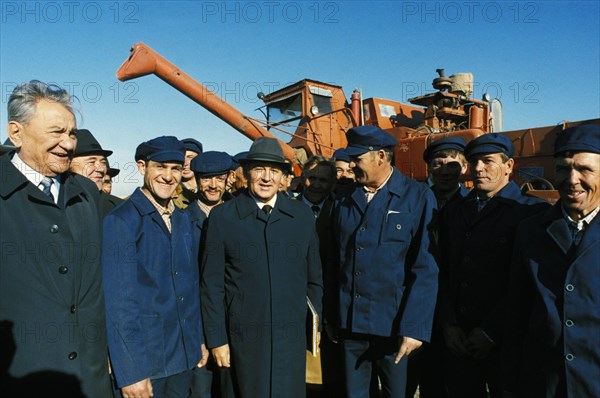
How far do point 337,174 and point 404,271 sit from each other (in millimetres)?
1845

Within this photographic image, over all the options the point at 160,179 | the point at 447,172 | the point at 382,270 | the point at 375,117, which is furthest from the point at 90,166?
the point at 375,117

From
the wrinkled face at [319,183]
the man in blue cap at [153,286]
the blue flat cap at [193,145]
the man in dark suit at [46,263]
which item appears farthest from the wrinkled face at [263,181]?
the blue flat cap at [193,145]

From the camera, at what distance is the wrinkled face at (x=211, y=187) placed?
3.60 metres

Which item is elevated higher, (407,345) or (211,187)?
(211,187)

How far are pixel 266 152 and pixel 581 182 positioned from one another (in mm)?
1615

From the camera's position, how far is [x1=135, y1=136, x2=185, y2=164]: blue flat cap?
2.54 metres

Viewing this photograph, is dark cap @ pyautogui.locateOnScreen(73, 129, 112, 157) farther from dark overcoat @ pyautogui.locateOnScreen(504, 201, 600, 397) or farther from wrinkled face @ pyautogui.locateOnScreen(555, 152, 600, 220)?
wrinkled face @ pyautogui.locateOnScreen(555, 152, 600, 220)

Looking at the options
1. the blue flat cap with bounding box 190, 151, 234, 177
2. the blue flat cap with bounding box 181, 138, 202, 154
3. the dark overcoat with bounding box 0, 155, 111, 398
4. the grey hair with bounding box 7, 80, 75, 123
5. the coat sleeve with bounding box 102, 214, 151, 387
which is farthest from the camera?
the blue flat cap with bounding box 181, 138, 202, 154

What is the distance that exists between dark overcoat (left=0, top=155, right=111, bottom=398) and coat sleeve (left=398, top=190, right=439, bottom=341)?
5.26ft

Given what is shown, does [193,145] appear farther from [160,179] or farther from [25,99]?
[25,99]

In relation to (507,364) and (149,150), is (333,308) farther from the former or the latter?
(149,150)

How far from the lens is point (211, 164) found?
3627 millimetres

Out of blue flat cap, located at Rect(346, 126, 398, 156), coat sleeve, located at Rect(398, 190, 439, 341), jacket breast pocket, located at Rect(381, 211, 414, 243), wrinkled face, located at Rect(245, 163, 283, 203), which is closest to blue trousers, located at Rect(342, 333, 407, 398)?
coat sleeve, located at Rect(398, 190, 439, 341)

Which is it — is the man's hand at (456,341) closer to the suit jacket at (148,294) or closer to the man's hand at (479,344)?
the man's hand at (479,344)
